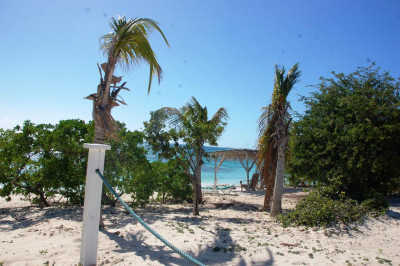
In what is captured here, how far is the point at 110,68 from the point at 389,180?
9.45 m

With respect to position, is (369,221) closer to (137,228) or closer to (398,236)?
(398,236)

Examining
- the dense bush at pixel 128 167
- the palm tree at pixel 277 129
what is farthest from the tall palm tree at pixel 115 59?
the palm tree at pixel 277 129

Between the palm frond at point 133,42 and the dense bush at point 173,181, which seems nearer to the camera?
the palm frond at point 133,42

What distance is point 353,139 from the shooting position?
8445mm

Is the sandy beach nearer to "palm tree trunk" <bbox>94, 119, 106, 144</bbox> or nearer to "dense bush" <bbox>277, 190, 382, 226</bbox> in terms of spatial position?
"dense bush" <bbox>277, 190, 382, 226</bbox>

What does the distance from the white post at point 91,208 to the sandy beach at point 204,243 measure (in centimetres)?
53

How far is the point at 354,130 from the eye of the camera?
8.34 meters

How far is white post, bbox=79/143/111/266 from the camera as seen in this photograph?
3680 millimetres

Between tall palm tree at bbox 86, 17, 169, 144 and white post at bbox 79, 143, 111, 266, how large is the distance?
1540 millimetres

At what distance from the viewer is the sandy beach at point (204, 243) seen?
445 cm

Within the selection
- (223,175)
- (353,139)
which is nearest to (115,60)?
(353,139)

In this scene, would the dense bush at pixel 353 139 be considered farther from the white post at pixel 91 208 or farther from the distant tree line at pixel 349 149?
the white post at pixel 91 208

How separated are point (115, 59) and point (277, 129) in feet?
18.7

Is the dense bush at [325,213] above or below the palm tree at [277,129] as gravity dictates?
below
